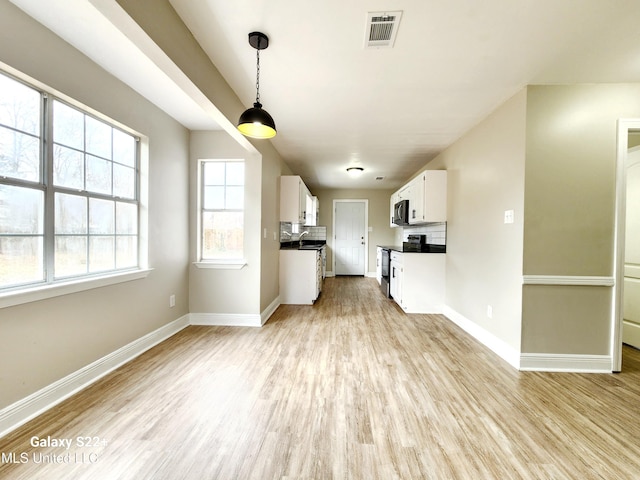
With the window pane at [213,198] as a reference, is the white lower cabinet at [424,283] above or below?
below

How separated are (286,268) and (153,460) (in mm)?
3433

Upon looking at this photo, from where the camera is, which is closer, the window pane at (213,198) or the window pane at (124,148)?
the window pane at (124,148)

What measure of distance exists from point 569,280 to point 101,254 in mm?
4096

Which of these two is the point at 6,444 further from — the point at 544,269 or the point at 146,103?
the point at 544,269

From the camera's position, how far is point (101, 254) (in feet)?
7.93

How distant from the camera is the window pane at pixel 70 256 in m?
2.02

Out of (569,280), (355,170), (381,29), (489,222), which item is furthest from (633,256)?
(355,170)

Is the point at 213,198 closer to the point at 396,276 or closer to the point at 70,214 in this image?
the point at 70,214

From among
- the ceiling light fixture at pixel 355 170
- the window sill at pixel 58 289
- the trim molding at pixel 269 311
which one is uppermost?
the ceiling light fixture at pixel 355 170

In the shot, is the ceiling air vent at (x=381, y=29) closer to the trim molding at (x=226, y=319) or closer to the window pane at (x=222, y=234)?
the window pane at (x=222, y=234)

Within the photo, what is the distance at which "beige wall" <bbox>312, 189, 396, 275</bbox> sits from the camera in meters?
A: 8.04

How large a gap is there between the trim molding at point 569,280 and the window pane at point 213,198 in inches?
135

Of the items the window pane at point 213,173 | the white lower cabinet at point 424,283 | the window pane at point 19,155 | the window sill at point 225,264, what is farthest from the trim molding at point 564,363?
the window pane at point 19,155

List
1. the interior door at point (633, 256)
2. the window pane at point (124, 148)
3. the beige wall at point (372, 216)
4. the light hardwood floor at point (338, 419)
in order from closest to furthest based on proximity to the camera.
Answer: the light hardwood floor at point (338, 419) < the window pane at point (124, 148) < the interior door at point (633, 256) < the beige wall at point (372, 216)
